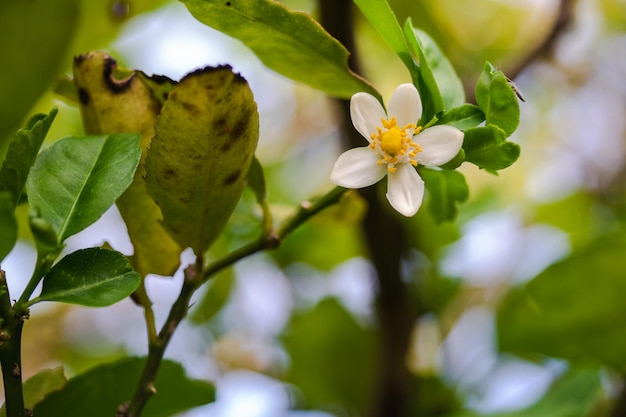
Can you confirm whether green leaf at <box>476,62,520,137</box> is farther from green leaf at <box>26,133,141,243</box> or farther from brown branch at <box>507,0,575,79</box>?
brown branch at <box>507,0,575,79</box>

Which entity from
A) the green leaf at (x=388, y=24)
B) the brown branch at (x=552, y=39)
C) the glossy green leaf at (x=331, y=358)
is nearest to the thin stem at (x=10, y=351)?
the green leaf at (x=388, y=24)

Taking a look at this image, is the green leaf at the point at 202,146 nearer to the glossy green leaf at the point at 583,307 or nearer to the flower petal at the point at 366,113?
the flower petal at the point at 366,113

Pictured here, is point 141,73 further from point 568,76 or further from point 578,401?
point 568,76

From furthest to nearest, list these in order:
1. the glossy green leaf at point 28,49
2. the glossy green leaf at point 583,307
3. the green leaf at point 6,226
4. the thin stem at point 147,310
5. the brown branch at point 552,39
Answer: the brown branch at point 552,39, the glossy green leaf at point 583,307, the glossy green leaf at point 28,49, the thin stem at point 147,310, the green leaf at point 6,226

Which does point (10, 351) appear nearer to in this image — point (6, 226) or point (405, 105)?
point (6, 226)

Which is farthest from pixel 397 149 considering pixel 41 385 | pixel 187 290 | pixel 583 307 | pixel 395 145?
pixel 583 307

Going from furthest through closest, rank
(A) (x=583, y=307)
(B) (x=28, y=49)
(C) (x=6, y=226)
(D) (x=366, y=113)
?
1. (A) (x=583, y=307)
2. (B) (x=28, y=49)
3. (D) (x=366, y=113)
4. (C) (x=6, y=226)

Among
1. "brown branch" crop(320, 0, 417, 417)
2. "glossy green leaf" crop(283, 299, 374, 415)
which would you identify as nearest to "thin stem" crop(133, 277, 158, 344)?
"brown branch" crop(320, 0, 417, 417)
